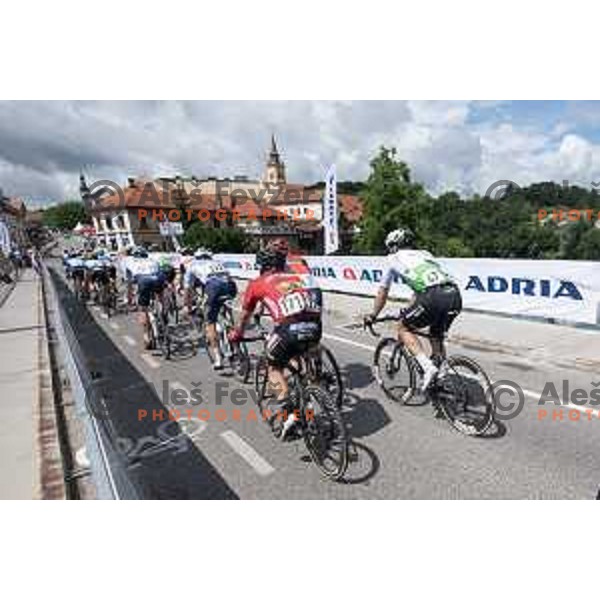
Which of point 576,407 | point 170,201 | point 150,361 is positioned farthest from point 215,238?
point 576,407

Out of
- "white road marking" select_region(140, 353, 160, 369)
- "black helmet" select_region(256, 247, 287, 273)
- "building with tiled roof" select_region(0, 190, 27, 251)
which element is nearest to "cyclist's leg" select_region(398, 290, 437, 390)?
"black helmet" select_region(256, 247, 287, 273)

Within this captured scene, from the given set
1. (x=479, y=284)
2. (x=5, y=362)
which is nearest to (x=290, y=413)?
(x=5, y=362)

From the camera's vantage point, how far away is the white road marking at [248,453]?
3.85 meters

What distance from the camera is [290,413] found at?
158 inches

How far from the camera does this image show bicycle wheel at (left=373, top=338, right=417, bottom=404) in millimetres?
5078

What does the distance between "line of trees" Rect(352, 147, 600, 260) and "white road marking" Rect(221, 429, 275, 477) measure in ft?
125

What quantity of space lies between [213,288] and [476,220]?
82698 mm

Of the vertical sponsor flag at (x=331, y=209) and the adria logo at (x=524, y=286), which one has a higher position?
the vertical sponsor flag at (x=331, y=209)

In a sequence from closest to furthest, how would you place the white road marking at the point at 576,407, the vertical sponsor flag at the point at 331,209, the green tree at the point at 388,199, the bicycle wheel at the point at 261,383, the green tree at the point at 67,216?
1. the white road marking at the point at 576,407
2. the bicycle wheel at the point at 261,383
3. the vertical sponsor flag at the point at 331,209
4. the green tree at the point at 388,199
5. the green tree at the point at 67,216

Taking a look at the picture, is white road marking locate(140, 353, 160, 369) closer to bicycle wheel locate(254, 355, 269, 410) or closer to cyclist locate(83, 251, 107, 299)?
bicycle wheel locate(254, 355, 269, 410)

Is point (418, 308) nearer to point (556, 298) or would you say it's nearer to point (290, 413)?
point (290, 413)

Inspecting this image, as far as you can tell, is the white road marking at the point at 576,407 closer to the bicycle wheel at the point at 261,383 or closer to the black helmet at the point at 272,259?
the bicycle wheel at the point at 261,383

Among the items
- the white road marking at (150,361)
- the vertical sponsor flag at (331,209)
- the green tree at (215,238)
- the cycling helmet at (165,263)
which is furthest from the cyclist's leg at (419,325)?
the green tree at (215,238)
